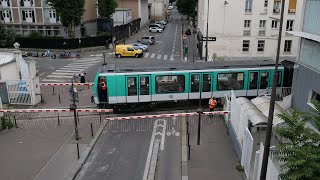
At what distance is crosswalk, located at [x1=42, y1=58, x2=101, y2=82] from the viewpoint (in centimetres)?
3237

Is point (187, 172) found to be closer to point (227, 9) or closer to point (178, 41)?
point (227, 9)

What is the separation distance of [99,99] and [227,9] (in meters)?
23.2

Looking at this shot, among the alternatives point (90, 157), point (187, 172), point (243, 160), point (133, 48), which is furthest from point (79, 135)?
point (133, 48)

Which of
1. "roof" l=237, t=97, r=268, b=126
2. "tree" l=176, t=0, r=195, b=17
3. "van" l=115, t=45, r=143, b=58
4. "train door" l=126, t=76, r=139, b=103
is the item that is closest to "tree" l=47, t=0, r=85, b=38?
"van" l=115, t=45, r=143, b=58

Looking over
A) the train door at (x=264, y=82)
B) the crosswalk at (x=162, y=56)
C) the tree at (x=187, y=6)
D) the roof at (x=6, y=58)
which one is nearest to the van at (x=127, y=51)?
the crosswalk at (x=162, y=56)

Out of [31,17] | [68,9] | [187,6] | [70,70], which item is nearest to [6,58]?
[70,70]

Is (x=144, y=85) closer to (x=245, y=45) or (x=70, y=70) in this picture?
(x=70, y=70)

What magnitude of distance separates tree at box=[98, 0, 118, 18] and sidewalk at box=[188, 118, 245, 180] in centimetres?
4142

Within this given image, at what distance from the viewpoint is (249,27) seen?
39438mm

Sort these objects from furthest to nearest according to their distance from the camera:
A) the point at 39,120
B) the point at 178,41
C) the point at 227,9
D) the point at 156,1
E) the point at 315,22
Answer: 1. the point at 156,1
2. the point at 178,41
3. the point at 227,9
4. the point at 39,120
5. the point at 315,22

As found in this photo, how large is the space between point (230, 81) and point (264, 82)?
237cm

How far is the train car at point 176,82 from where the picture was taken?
2100cm

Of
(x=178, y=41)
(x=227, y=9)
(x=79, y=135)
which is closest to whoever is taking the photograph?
(x=79, y=135)

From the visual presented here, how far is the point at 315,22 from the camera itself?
15789 millimetres
